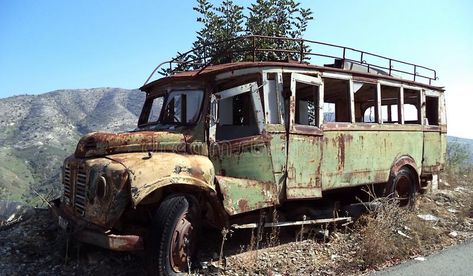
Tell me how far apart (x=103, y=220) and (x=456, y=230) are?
19.8ft

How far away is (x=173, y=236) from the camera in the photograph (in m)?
4.80

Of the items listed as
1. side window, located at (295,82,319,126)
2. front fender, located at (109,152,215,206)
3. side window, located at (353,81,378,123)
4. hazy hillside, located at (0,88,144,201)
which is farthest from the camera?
Result: hazy hillside, located at (0,88,144,201)

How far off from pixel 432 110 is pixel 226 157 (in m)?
6.46

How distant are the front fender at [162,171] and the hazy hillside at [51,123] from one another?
54374mm

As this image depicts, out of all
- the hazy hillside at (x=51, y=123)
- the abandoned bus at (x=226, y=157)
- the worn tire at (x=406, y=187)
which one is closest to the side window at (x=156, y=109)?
the abandoned bus at (x=226, y=157)

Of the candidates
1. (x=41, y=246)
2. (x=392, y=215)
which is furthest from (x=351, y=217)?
(x=41, y=246)

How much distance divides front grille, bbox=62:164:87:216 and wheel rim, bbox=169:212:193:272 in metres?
1.09

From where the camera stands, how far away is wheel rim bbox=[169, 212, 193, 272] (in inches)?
190

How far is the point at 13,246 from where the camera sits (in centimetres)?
571

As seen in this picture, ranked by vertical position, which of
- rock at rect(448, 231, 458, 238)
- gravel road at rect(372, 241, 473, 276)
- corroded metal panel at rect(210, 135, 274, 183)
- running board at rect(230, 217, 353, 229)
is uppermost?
corroded metal panel at rect(210, 135, 274, 183)

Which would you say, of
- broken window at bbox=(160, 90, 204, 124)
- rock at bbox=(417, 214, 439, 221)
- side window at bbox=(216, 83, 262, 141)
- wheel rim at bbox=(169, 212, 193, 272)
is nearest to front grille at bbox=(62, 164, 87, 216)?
wheel rim at bbox=(169, 212, 193, 272)

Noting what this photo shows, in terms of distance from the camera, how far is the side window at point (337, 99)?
741cm

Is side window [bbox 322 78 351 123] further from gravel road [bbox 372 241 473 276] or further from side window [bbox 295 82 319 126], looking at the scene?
gravel road [bbox 372 241 473 276]

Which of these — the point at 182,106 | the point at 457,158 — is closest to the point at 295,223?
the point at 182,106
